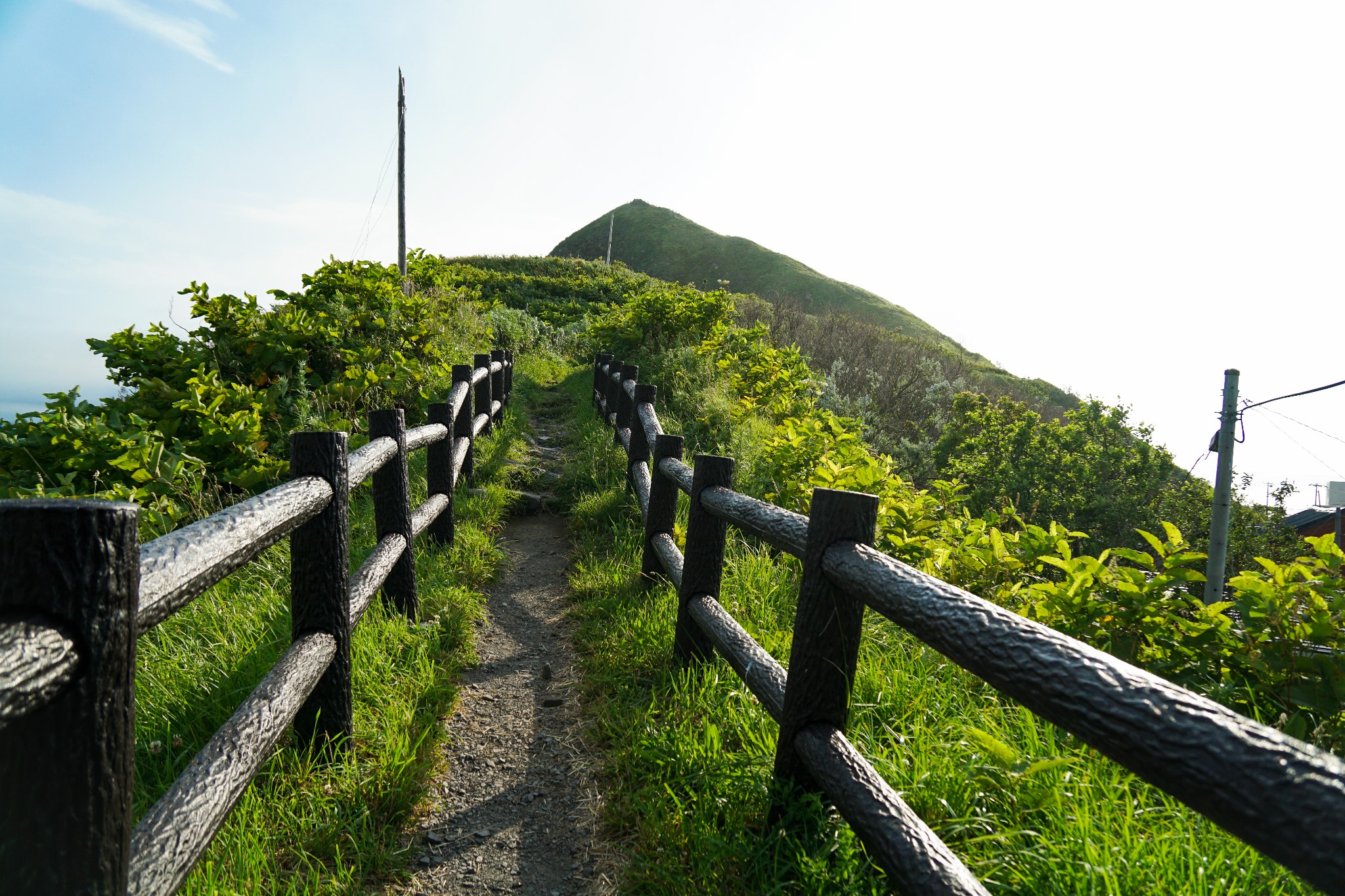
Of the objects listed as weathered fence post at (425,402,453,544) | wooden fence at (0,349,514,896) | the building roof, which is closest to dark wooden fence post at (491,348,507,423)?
weathered fence post at (425,402,453,544)

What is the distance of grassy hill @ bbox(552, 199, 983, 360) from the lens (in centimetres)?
5981

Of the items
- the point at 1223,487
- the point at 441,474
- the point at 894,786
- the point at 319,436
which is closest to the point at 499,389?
the point at 441,474

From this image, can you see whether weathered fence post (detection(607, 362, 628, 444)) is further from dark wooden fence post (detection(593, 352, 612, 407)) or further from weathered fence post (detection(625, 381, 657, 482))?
weathered fence post (detection(625, 381, 657, 482))

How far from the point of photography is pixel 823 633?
2088 mm

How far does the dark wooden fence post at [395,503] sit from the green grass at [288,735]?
0.42ft

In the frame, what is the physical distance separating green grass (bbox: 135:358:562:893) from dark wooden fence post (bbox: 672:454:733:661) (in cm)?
114

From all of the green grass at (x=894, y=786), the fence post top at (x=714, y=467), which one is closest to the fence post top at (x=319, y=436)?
the fence post top at (x=714, y=467)

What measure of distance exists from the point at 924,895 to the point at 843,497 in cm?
99

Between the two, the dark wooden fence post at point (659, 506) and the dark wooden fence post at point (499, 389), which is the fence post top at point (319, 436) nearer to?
the dark wooden fence post at point (659, 506)

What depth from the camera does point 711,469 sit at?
3268 millimetres

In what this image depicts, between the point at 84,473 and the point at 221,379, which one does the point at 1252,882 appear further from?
the point at 221,379

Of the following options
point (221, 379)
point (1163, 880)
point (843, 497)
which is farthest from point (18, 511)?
point (221, 379)

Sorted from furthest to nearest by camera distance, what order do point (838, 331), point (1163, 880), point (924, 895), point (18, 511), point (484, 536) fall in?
point (838, 331) → point (484, 536) → point (1163, 880) → point (924, 895) → point (18, 511)

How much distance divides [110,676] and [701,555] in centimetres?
243
